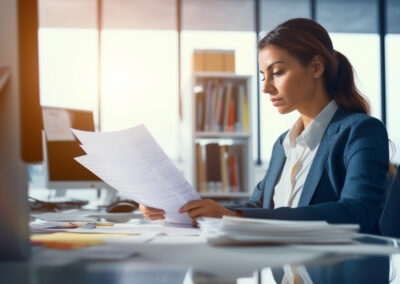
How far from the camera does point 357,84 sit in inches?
58.0

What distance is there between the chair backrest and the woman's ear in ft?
1.32

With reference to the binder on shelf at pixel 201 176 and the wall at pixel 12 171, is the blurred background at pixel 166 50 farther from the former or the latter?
the wall at pixel 12 171

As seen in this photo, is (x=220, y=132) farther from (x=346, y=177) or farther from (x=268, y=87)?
(x=346, y=177)

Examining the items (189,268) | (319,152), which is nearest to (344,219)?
(319,152)

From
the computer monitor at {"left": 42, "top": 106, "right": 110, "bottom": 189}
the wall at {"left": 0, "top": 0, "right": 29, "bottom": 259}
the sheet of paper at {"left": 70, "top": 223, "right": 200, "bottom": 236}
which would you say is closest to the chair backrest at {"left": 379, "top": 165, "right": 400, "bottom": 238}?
the sheet of paper at {"left": 70, "top": 223, "right": 200, "bottom": 236}

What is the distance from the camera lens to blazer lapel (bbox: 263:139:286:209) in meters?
1.44

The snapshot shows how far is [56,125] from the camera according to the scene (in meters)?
2.21

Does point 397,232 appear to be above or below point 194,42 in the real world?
below

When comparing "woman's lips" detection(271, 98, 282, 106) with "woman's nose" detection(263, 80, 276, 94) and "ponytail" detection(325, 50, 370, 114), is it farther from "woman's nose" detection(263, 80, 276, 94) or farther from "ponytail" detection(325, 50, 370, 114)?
"ponytail" detection(325, 50, 370, 114)

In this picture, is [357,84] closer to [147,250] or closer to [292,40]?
[292,40]

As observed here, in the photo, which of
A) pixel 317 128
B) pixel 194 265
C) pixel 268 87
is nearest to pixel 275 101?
pixel 268 87

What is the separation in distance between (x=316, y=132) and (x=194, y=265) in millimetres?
1050

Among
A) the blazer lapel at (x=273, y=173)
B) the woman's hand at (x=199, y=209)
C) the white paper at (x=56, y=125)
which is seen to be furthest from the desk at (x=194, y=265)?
the white paper at (x=56, y=125)

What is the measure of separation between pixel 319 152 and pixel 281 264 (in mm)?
881
